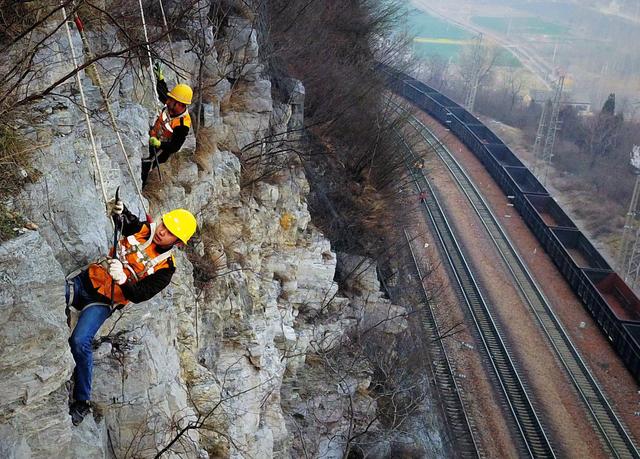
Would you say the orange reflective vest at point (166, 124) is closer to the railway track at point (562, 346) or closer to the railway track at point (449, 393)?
the railway track at point (449, 393)

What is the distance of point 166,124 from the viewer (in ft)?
33.6

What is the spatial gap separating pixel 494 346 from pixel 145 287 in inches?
782

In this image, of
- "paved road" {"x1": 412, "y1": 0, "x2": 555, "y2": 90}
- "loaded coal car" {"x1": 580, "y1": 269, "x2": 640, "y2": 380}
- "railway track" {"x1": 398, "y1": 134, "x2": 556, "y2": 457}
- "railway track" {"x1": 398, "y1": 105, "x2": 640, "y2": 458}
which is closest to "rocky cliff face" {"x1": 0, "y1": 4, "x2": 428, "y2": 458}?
"railway track" {"x1": 398, "y1": 134, "x2": 556, "y2": 457}

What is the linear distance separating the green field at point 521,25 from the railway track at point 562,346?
293 feet

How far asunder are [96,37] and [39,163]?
4386 millimetres

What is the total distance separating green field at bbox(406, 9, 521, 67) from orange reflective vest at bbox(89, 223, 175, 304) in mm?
94350

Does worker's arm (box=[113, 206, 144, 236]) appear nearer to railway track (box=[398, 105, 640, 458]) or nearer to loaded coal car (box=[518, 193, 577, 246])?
railway track (box=[398, 105, 640, 458])

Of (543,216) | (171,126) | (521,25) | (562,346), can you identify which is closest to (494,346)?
(562,346)

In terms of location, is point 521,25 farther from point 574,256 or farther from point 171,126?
point 171,126

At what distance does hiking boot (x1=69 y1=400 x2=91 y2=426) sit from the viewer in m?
6.62

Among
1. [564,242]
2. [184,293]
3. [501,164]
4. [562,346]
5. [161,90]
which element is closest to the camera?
[184,293]

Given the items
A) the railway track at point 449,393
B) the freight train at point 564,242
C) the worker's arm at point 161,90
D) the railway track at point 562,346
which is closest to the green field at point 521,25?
the freight train at point 564,242

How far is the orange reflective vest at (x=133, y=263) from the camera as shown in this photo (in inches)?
269

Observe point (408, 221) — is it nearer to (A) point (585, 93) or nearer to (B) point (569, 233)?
(B) point (569, 233)
